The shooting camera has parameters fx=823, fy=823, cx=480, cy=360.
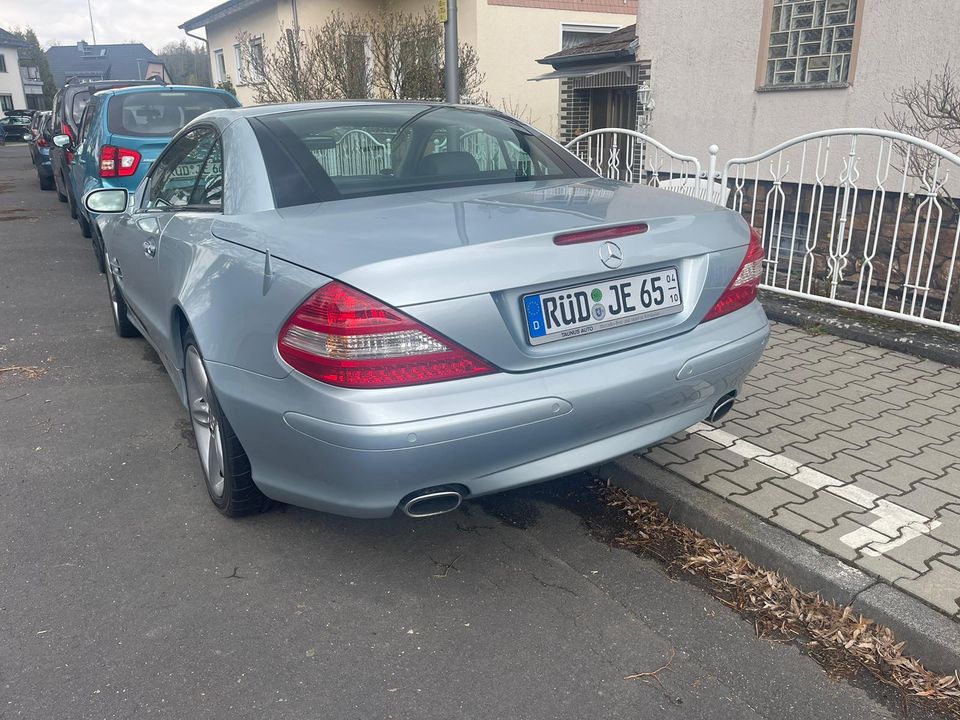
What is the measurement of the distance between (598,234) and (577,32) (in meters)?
17.6

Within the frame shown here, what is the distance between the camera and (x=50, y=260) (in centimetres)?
946

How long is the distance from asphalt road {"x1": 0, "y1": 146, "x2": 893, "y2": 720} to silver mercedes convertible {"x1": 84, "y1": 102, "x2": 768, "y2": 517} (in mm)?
377

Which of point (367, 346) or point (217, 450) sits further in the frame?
point (217, 450)

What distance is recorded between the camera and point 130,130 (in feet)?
28.2

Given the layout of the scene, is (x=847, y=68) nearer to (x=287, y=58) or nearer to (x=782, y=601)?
(x=782, y=601)

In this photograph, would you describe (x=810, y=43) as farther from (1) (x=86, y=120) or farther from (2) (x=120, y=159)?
(1) (x=86, y=120)

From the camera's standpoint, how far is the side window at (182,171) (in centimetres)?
373

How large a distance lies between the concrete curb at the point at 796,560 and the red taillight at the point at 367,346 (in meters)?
1.32

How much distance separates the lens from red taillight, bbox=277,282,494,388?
7.70 feet

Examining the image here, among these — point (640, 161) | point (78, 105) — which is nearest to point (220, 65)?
point (78, 105)

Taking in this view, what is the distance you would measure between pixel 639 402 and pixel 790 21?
7.61m

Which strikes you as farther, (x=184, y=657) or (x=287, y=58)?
(x=287, y=58)

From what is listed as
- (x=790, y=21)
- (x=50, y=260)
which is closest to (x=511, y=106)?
(x=790, y=21)

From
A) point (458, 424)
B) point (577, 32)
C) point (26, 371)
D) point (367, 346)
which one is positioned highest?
point (577, 32)
